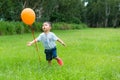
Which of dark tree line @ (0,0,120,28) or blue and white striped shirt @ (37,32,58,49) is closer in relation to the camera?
blue and white striped shirt @ (37,32,58,49)

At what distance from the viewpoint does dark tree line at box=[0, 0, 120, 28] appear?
3834 cm

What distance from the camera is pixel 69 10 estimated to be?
56031mm

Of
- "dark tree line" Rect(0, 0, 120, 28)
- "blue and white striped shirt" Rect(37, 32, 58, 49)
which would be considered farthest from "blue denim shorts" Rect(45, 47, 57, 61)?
"dark tree line" Rect(0, 0, 120, 28)

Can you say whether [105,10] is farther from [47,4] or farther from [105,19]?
[47,4]

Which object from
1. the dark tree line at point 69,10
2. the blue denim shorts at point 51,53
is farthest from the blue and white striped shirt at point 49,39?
the dark tree line at point 69,10

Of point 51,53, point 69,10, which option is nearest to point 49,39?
point 51,53

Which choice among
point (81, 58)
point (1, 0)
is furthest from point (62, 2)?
point (81, 58)

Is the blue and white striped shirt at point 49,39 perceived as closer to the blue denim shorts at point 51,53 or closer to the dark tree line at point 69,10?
the blue denim shorts at point 51,53

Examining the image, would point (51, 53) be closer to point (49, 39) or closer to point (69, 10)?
point (49, 39)

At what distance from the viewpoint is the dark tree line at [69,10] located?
3834 centimetres

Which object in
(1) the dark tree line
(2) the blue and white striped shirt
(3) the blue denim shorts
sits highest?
(2) the blue and white striped shirt

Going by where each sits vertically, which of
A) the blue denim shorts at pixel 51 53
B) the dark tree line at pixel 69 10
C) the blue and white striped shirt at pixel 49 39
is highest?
the blue and white striped shirt at pixel 49 39

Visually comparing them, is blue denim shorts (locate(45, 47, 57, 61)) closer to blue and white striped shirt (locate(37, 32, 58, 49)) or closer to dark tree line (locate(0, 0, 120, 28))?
blue and white striped shirt (locate(37, 32, 58, 49))

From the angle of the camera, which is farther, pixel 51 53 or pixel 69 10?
pixel 69 10
